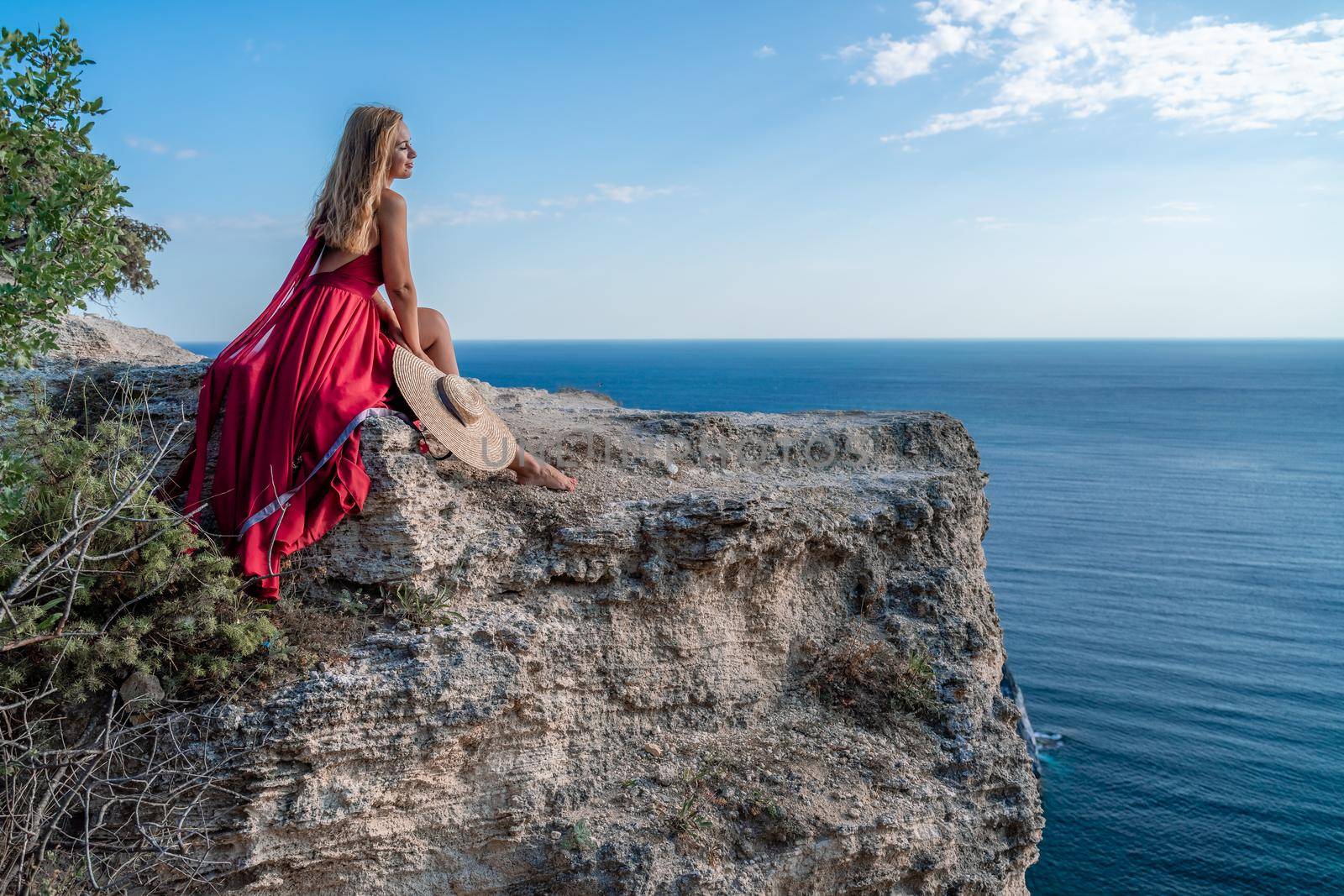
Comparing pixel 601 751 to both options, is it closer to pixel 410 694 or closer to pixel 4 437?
pixel 410 694

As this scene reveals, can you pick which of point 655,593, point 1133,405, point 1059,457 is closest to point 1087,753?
point 655,593

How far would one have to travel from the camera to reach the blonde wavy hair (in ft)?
19.3

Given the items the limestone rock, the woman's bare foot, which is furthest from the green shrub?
the limestone rock

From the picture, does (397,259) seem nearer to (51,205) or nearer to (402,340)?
(402,340)

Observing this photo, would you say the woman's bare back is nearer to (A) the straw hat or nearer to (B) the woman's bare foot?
(A) the straw hat

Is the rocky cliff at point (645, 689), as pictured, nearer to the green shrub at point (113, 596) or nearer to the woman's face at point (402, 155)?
the green shrub at point (113, 596)

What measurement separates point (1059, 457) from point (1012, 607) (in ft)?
108

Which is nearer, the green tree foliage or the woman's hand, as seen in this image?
the green tree foliage

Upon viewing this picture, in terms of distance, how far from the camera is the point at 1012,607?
90.7ft

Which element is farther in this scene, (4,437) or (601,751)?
(601,751)

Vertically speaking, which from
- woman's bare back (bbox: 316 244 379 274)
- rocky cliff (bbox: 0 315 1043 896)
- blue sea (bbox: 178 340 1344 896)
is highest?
woman's bare back (bbox: 316 244 379 274)

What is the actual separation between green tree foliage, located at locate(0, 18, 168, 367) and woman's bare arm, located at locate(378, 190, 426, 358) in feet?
5.51

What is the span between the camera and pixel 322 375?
5.72 metres

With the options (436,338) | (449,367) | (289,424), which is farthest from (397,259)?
(289,424)
